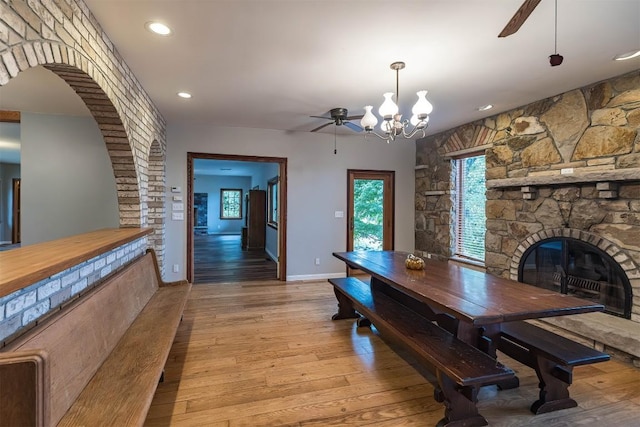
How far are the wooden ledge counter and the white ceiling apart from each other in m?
1.47

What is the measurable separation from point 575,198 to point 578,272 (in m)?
0.76

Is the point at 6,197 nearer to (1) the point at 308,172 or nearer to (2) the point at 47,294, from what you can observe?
(1) the point at 308,172

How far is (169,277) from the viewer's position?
15.8 feet

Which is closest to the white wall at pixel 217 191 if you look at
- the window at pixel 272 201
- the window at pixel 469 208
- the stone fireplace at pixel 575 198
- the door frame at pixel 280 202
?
the window at pixel 272 201

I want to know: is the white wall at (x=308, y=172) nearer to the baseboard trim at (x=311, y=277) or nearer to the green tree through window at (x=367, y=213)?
the baseboard trim at (x=311, y=277)

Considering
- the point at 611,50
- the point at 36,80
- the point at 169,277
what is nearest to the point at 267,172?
the point at 169,277

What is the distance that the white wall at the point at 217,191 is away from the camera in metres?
13.2

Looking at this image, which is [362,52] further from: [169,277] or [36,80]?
[169,277]

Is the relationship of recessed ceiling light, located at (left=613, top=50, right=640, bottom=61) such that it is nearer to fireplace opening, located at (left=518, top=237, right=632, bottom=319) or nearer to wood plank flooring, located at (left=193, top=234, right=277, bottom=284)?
fireplace opening, located at (left=518, top=237, right=632, bottom=319)

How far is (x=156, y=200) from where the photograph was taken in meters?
4.46

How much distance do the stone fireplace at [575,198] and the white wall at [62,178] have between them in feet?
17.4

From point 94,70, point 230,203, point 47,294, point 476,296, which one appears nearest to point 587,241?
→ point 476,296

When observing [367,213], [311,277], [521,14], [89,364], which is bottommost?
[311,277]

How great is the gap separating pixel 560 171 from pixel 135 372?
413cm
